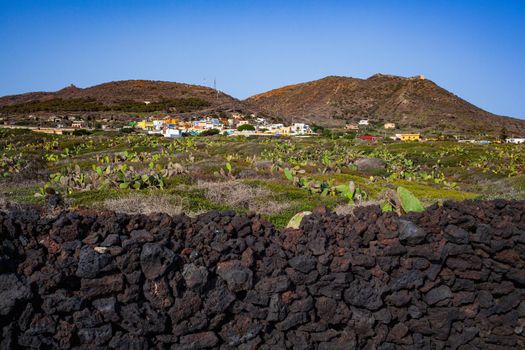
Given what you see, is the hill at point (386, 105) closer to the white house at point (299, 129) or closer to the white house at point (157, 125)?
the white house at point (299, 129)

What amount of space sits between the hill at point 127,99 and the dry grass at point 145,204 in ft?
261

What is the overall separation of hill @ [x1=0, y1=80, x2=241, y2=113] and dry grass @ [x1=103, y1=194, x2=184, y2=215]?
79.4m

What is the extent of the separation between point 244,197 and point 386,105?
4511 inches

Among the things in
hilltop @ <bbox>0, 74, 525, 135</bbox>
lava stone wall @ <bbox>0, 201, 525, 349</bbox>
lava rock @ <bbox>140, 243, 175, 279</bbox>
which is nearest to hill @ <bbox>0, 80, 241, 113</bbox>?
hilltop @ <bbox>0, 74, 525, 135</bbox>

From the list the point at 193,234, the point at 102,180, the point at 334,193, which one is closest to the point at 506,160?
the point at 334,193

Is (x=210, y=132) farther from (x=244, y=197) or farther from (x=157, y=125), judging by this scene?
(x=244, y=197)

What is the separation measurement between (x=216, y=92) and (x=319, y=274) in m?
113

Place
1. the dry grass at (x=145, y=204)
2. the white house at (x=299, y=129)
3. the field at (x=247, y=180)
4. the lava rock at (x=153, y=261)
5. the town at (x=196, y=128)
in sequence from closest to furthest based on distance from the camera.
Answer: the lava rock at (x=153, y=261)
the dry grass at (x=145, y=204)
the field at (x=247, y=180)
the town at (x=196, y=128)
the white house at (x=299, y=129)

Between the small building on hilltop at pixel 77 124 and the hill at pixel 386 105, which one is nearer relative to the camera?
the small building on hilltop at pixel 77 124

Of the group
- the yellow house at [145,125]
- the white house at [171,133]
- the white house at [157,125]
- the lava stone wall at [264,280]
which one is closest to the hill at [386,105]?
the yellow house at [145,125]

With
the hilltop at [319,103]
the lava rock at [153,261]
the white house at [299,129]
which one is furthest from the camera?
the hilltop at [319,103]

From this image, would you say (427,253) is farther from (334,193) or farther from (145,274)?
(334,193)

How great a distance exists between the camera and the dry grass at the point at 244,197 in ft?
44.2

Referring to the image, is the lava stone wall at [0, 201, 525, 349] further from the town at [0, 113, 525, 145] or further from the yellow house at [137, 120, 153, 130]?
the yellow house at [137, 120, 153, 130]
